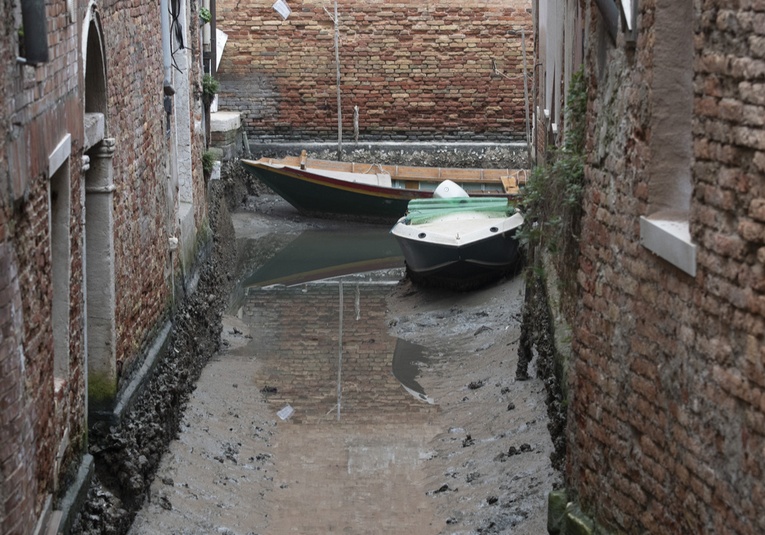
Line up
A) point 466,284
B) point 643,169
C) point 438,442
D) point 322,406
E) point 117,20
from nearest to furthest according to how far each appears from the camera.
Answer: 1. point 643,169
2. point 117,20
3. point 438,442
4. point 322,406
5. point 466,284

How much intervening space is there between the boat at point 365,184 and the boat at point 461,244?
384cm

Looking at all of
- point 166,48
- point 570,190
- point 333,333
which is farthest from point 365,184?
point 570,190

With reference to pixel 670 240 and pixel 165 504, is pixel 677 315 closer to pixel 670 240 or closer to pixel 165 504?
pixel 670 240

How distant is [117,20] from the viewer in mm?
7539

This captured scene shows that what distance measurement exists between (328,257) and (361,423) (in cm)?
824

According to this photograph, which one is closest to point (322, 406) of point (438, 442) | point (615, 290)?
point (438, 442)

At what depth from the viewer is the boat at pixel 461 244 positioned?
14008 mm

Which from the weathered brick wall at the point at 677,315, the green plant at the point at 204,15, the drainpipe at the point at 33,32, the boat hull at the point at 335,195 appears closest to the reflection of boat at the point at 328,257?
the boat hull at the point at 335,195

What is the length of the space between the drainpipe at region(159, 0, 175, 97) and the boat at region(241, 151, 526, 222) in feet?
31.1

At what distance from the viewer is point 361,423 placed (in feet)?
32.4

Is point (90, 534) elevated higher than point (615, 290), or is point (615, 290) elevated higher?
point (615, 290)

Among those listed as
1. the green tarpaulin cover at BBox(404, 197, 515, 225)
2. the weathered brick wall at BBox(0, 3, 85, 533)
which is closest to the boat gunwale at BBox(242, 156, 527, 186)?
the green tarpaulin cover at BBox(404, 197, 515, 225)

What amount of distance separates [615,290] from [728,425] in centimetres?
134

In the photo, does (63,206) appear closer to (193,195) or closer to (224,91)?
(193,195)
